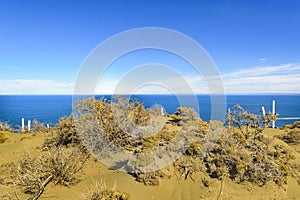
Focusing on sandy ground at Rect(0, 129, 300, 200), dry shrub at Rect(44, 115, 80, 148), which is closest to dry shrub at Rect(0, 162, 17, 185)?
sandy ground at Rect(0, 129, 300, 200)

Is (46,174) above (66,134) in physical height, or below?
below

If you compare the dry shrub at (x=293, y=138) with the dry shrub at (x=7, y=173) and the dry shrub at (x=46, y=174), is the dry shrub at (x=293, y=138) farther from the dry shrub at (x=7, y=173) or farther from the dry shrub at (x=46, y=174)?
the dry shrub at (x=7, y=173)

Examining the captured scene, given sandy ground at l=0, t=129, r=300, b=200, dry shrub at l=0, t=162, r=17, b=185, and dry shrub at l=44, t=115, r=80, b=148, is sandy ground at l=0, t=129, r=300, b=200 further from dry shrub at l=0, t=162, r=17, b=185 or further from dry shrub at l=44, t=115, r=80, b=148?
dry shrub at l=44, t=115, r=80, b=148

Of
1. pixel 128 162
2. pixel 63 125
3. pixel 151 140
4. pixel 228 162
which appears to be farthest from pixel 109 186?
pixel 63 125

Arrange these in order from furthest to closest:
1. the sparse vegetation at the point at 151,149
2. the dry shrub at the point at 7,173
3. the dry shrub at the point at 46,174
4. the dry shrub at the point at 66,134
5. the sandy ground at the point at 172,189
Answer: the dry shrub at the point at 66,134 < the dry shrub at the point at 7,173 < the sparse vegetation at the point at 151,149 < the sandy ground at the point at 172,189 < the dry shrub at the point at 46,174

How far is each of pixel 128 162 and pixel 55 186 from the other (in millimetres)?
1853

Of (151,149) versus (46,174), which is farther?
(151,149)

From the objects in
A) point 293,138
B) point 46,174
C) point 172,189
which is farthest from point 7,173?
point 293,138

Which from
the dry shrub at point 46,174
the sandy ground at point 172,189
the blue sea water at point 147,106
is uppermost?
the dry shrub at point 46,174

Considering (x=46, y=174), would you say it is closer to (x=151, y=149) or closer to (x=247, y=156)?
(x=151, y=149)

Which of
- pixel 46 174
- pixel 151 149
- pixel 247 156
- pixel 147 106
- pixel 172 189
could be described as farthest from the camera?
pixel 147 106

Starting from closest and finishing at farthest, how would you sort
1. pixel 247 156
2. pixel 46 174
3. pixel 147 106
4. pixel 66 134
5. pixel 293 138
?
1. pixel 46 174
2. pixel 247 156
3. pixel 66 134
4. pixel 147 106
5. pixel 293 138

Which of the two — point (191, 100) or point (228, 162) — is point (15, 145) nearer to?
point (191, 100)

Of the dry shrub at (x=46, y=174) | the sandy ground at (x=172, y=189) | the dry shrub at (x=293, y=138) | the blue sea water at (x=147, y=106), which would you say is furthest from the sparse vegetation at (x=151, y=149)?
the dry shrub at (x=293, y=138)
